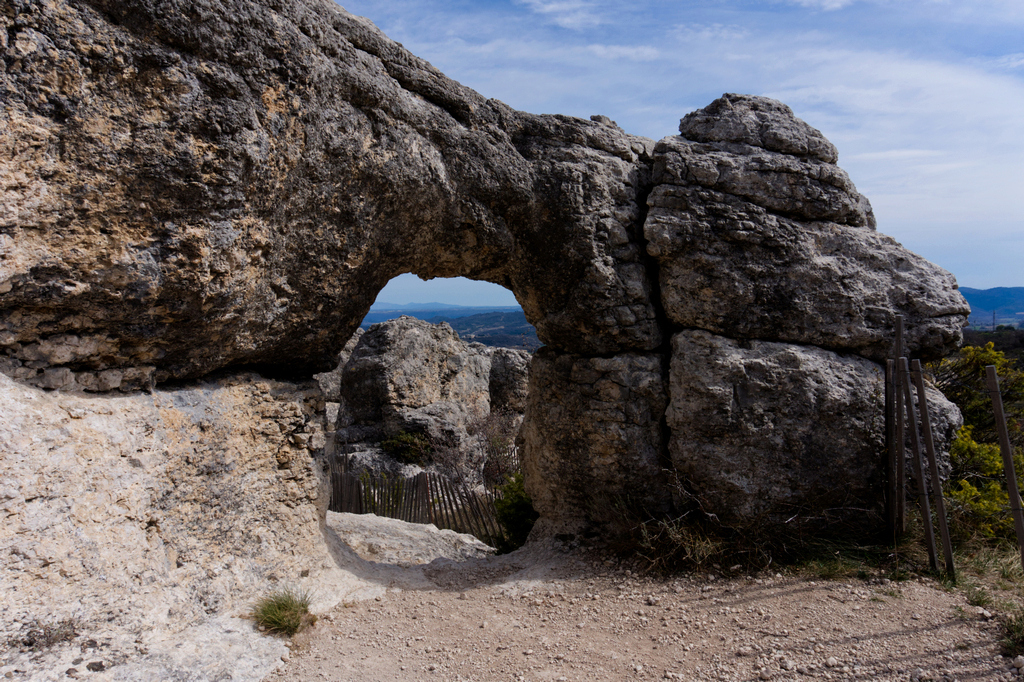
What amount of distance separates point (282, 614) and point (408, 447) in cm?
766

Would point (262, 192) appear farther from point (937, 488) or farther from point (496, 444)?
point (496, 444)

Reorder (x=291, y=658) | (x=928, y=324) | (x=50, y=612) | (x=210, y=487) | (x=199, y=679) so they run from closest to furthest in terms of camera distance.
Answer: (x=50, y=612) < (x=199, y=679) < (x=291, y=658) < (x=210, y=487) < (x=928, y=324)

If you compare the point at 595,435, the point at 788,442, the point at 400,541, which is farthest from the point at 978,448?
the point at 400,541

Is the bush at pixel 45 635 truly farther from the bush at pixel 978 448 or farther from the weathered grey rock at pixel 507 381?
the weathered grey rock at pixel 507 381

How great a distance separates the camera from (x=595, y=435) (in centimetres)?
573

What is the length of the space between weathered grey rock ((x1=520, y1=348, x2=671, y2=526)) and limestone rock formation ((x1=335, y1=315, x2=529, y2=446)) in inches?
239

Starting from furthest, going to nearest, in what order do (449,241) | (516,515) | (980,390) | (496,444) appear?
(496,444)
(516,515)
(980,390)
(449,241)

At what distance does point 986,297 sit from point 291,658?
5044 inches

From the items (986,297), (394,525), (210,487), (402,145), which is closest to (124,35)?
(402,145)

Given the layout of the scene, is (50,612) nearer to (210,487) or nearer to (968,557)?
(210,487)

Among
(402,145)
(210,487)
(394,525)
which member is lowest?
(394,525)

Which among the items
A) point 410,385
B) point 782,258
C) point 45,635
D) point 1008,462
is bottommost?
point 45,635

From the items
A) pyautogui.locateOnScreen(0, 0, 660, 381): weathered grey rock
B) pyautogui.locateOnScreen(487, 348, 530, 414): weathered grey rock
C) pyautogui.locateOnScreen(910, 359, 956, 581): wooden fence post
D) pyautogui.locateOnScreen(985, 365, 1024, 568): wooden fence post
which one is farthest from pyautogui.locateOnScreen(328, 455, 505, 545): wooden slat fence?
pyautogui.locateOnScreen(487, 348, 530, 414): weathered grey rock

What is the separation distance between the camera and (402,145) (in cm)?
479
